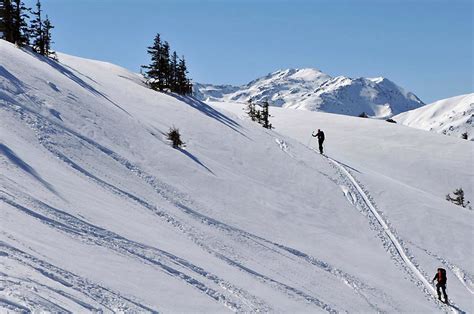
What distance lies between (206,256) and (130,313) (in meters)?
5.10

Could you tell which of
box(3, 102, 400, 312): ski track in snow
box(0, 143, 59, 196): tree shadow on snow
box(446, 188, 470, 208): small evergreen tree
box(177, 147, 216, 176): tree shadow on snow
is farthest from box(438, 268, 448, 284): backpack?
box(446, 188, 470, 208): small evergreen tree

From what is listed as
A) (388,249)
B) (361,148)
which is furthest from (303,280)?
(361,148)

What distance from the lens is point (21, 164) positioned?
15.2 meters

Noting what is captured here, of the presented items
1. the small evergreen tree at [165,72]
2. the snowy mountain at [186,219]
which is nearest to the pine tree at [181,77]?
the small evergreen tree at [165,72]

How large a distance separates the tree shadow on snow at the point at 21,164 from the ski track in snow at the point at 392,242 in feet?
45.9

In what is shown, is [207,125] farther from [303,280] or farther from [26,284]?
[26,284]

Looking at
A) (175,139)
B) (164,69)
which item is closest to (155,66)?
(164,69)

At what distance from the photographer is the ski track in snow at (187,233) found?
12.5 meters

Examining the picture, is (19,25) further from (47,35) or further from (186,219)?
(186,219)

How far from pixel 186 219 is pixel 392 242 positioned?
34.1ft

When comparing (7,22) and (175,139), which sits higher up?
(7,22)

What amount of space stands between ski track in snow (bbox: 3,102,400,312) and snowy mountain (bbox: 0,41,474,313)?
0.20ft

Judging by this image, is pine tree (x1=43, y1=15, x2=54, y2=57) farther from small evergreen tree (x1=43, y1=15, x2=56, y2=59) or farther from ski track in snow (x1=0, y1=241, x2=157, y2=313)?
ski track in snow (x1=0, y1=241, x2=157, y2=313)

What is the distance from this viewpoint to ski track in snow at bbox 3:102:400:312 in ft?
41.1
